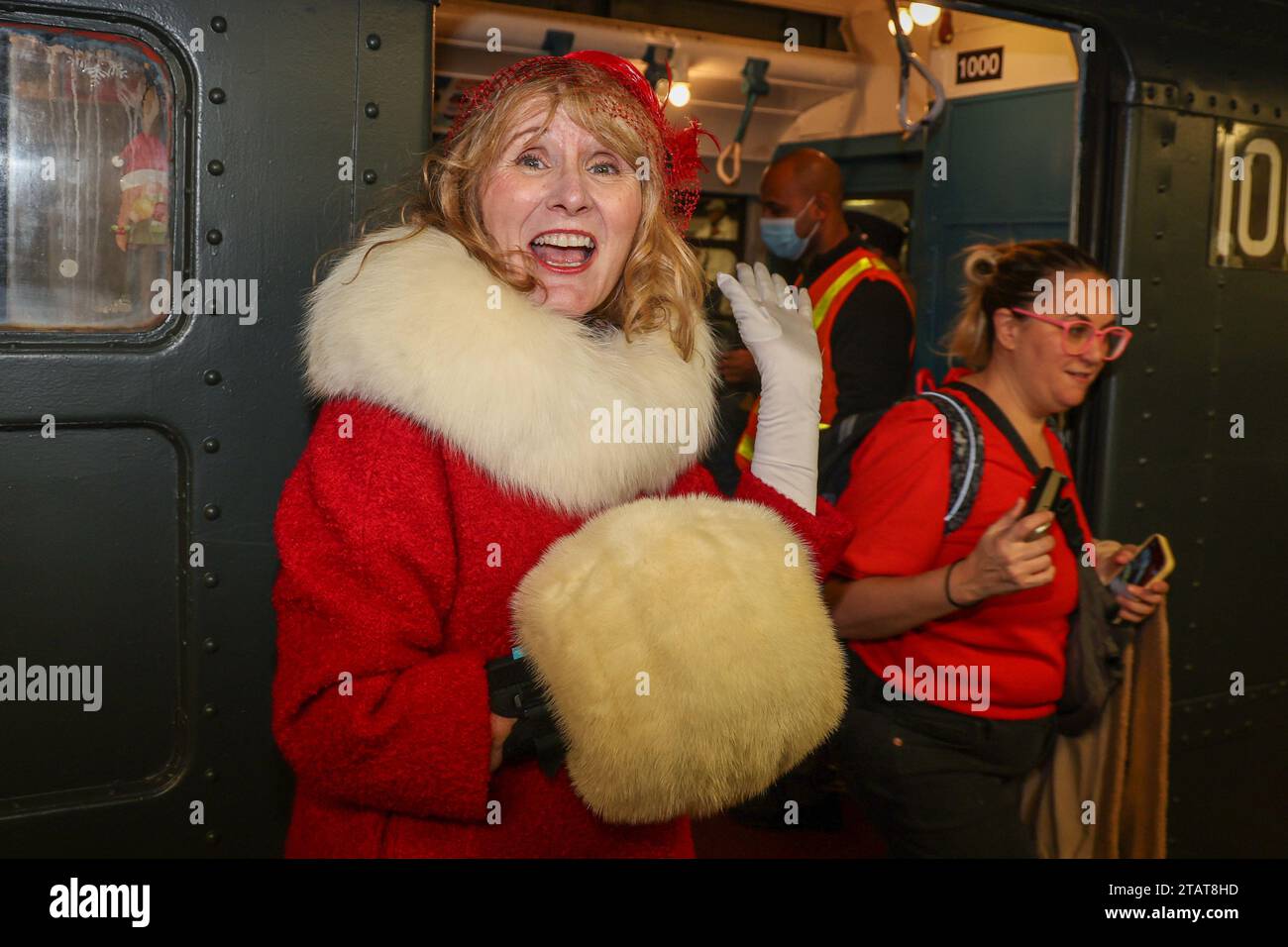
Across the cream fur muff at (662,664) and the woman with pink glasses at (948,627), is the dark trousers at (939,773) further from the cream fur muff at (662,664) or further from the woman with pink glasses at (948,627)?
the cream fur muff at (662,664)

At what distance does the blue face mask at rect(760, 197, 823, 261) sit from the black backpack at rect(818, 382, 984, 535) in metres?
2.02

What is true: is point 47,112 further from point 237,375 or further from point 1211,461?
point 1211,461

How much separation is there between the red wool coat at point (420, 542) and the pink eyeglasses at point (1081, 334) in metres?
1.41

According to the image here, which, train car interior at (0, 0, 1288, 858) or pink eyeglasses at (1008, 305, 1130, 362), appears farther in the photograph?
pink eyeglasses at (1008, 305, 1130, 362)

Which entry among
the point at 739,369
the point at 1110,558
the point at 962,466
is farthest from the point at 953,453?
the point at 739,369

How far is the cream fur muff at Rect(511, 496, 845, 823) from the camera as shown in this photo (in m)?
1.46

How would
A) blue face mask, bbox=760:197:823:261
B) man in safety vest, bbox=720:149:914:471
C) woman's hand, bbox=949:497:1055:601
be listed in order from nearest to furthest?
1. woman's hand, bbox=949:497:1055:601
2. man in safety vest, bbox=720:149:914:471
3. blue face mask, bbox=760:197:823:261

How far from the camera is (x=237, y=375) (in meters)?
1.93

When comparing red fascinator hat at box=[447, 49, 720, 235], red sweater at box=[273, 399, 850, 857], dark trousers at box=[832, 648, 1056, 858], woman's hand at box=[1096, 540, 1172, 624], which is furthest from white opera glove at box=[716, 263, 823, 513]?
woman's hand at box=[1096, 540, 1172, 624]

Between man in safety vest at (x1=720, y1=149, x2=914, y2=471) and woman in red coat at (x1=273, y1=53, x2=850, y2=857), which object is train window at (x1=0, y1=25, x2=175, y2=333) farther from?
man in safety vest at (x1=720, y1=149, x2=914, y2=471)

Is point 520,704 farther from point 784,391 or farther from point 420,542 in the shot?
point 784,391

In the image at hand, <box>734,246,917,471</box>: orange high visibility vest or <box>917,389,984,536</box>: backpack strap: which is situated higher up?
<box>734,246,917,471</box>: orange high visibility vest

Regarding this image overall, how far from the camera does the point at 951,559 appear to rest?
8.26ft

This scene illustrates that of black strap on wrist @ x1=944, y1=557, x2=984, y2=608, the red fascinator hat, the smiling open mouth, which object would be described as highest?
the red fascinator hat
